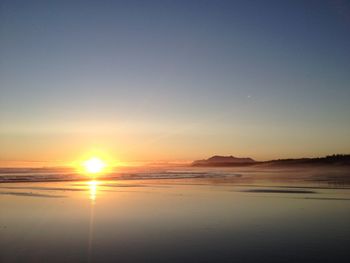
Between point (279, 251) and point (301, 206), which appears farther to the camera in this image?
point (301, 206)

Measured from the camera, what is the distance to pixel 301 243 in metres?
11.1

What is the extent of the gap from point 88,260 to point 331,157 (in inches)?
4473

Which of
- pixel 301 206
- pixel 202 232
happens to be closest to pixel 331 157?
pixel 301 206

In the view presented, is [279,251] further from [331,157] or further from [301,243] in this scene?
[331,157]

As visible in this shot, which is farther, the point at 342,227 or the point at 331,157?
the point at 331,157

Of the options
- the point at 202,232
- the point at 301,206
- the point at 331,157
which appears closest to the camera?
the point at 202,232

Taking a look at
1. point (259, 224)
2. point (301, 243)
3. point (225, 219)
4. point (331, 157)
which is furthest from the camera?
point (331, 157)

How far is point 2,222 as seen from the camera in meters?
14.8

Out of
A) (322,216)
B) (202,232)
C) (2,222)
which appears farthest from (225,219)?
(2,222)

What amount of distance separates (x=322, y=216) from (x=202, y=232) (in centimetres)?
572

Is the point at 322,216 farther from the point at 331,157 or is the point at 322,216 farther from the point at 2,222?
the point at 331,157

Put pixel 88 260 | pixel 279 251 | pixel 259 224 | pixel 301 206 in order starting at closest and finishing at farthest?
pixel 88 260 → pixel 279 251 → pixel 259 224 → pixel 301 206

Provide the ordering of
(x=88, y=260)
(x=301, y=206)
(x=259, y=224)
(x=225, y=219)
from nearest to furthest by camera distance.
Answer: (x=88, y=260), (x=259, y=224), (x=225, y=219), (x=301, y=206)

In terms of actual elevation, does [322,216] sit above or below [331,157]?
below
